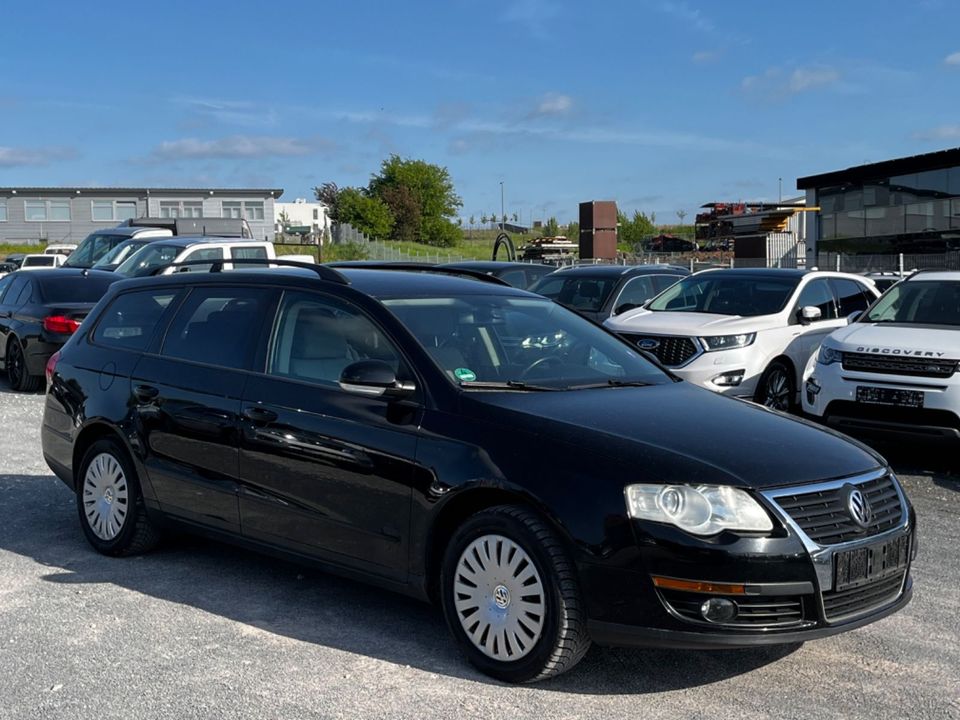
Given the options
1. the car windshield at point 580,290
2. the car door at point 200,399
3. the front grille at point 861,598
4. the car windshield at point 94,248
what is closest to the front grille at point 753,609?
the front grille at point 861,598

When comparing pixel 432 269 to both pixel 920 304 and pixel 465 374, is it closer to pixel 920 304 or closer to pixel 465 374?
pixel 465 374

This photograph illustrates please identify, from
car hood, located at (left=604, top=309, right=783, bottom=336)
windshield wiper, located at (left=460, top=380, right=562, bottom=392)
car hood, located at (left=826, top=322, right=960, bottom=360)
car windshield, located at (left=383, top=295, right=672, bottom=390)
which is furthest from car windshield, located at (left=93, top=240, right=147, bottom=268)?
windshield wiper, located at (left=460, top=380, right=562, bottom=392)

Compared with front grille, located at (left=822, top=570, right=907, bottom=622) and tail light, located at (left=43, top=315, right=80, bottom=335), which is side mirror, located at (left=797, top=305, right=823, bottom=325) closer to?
front grille, located at (left=822, top=570, right=907, bottom=622)

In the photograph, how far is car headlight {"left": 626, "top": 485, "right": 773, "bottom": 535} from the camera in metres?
4.30

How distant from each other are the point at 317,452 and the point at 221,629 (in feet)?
3.07

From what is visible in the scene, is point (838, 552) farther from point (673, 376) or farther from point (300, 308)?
point (300, 308)

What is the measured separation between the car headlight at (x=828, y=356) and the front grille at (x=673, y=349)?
179cm

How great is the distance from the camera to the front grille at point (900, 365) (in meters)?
9.03

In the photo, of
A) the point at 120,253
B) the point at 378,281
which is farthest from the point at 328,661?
the point at 120,253

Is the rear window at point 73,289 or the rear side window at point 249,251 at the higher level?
the rear side window at point 249,251

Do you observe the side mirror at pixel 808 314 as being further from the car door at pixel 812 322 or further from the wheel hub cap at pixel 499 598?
the wheel hub cap at pixel 499 598

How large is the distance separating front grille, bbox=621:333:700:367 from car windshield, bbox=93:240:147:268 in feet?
37.3

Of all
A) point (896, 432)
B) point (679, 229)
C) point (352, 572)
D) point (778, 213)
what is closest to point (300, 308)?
point (352, 572)

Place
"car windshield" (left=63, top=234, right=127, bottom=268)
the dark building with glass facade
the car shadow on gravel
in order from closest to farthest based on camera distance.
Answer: the car shadow on gravel
"car windshield" (left=63, top=234, right=127, bottom=268)
the dark building with glass facade
